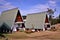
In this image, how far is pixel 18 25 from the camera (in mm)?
50344

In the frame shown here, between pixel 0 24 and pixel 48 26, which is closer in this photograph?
pixel 0 24

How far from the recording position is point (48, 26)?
190 ft

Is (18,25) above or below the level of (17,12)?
below

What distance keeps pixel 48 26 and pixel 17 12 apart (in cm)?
1512

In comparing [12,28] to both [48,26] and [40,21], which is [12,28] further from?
[48,26]

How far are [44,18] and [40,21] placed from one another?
1.79 metres

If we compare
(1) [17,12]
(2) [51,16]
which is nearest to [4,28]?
(1) [17,12]

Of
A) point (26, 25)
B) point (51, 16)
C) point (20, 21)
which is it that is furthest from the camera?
point (51, 16)

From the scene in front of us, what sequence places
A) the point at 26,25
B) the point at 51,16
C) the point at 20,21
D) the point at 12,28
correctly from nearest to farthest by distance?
the point at 12,28
the point at 20,21
the point at 26,25
the point at 51,16

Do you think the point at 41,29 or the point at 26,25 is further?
the point at 26,25

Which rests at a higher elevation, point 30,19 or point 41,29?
point 30,19

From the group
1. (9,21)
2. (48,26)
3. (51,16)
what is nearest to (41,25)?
(48,26)

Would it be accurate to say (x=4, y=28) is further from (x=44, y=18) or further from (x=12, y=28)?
(x=44, y=18)

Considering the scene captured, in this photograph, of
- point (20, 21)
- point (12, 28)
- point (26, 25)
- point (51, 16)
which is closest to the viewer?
point (12, 28)
